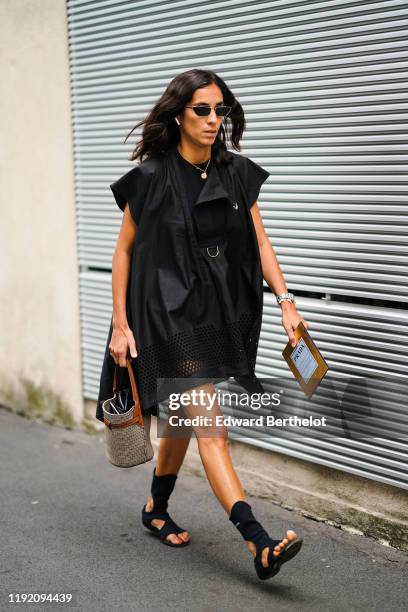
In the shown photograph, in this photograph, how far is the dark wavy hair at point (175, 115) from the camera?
337cm

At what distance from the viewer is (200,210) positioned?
11.4ft

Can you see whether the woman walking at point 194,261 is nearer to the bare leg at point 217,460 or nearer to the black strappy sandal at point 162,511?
the bare leg at point 217,460

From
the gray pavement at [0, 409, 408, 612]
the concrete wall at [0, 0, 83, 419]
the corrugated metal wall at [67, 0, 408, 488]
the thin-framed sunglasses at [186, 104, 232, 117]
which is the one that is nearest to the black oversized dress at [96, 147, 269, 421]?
the thin-framed sunglasses at [186, 104, 232, 117]

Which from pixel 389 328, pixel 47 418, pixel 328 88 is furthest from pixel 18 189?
pixel 389 328

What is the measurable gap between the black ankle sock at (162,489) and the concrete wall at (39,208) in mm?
2055

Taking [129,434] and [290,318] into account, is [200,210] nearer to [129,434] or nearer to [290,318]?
[290,318]

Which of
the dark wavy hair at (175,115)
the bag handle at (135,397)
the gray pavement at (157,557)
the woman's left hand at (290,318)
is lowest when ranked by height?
the gray pavement at (157,557)

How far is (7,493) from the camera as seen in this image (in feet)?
15.7

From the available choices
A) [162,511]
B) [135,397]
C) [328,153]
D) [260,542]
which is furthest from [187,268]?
[162,511]

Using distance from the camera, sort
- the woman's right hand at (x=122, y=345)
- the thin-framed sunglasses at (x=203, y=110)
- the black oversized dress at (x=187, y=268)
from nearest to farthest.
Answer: the thin-framed sunglasses at (x=203, y=110)
the black oversized dress at (x=187, y=268)
the woman's right hand at (x=122, y=345)

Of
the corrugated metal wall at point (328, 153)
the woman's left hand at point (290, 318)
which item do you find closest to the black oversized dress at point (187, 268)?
the woman's left hand at point (290, 318)

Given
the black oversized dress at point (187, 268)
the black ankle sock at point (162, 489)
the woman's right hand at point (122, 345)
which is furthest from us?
the black ankle sock at point (162, 489)

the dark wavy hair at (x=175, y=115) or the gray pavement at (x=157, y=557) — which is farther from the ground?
the dark wavy hair at (x=175, y=115)

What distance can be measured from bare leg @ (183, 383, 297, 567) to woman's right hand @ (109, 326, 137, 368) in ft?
1.10
